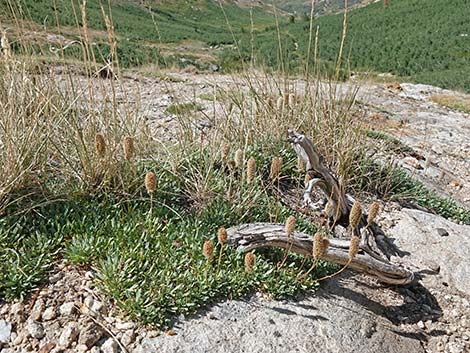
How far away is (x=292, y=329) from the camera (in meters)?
A: 2.49

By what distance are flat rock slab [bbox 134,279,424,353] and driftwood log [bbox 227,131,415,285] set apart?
0.24 m

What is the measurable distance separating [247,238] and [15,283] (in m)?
1.31

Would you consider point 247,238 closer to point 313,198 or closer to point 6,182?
point 313,198

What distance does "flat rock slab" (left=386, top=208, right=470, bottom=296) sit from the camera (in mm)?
3421

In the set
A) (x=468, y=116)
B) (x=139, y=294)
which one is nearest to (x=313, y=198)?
(x=139, y=294)

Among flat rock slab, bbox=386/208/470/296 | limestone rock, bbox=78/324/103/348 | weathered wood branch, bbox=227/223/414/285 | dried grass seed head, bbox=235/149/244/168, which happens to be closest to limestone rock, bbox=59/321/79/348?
limestone rock, bbox=78/324/103/348

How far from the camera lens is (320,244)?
2361mm

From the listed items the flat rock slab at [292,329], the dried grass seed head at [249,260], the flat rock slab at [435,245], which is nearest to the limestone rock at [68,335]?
the flat rock slab at [292,329]

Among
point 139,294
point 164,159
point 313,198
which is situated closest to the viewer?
point 139,294

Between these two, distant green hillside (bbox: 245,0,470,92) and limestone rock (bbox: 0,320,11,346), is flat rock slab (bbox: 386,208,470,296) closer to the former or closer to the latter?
limestone rock (bbox: 0,320,11,346)

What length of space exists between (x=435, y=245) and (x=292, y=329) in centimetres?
181

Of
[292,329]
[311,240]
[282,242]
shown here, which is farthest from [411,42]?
[292,329]

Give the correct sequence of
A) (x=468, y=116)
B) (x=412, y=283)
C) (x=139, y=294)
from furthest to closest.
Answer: (x=468, y=116) → (x=412, y=283) → (x=139, y=294)

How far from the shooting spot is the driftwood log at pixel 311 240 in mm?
2785
